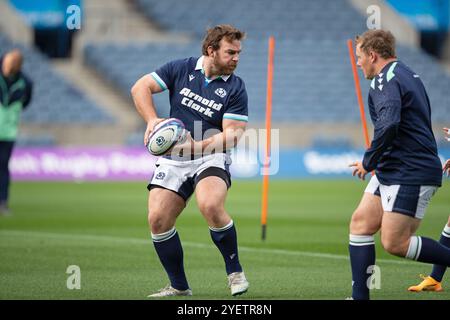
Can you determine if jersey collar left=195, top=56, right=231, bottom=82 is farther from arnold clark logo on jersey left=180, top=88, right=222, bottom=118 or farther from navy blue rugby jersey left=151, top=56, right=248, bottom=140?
arnold clark logo on jersey left=180, top=88, right=222, bottom=118

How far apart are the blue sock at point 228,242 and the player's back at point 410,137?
1498mm

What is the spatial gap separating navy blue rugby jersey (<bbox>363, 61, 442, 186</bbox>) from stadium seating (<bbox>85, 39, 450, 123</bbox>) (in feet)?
81.7

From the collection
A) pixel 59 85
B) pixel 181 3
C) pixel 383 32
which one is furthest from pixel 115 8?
pixel 383 32

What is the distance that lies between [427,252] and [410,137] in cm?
92

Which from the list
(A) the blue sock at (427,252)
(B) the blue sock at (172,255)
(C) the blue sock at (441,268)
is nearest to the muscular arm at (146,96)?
(B) the blue sock at (172,255)

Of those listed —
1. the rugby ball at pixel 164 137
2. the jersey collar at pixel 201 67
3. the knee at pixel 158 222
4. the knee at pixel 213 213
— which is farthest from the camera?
the jersey collar at pixel 201 67

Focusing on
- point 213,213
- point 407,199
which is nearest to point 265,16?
point 213,213

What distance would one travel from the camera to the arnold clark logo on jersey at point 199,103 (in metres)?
8.59

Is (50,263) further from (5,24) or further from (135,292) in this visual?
(5,24)

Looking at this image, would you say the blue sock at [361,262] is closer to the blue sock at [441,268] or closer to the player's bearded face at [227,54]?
the blue sock at [441,268]

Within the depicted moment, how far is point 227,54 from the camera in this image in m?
8.47

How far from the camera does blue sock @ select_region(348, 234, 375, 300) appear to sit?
7.76 m

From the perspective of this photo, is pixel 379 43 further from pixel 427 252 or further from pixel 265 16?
pixel 265 16

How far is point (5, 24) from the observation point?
114 ft
